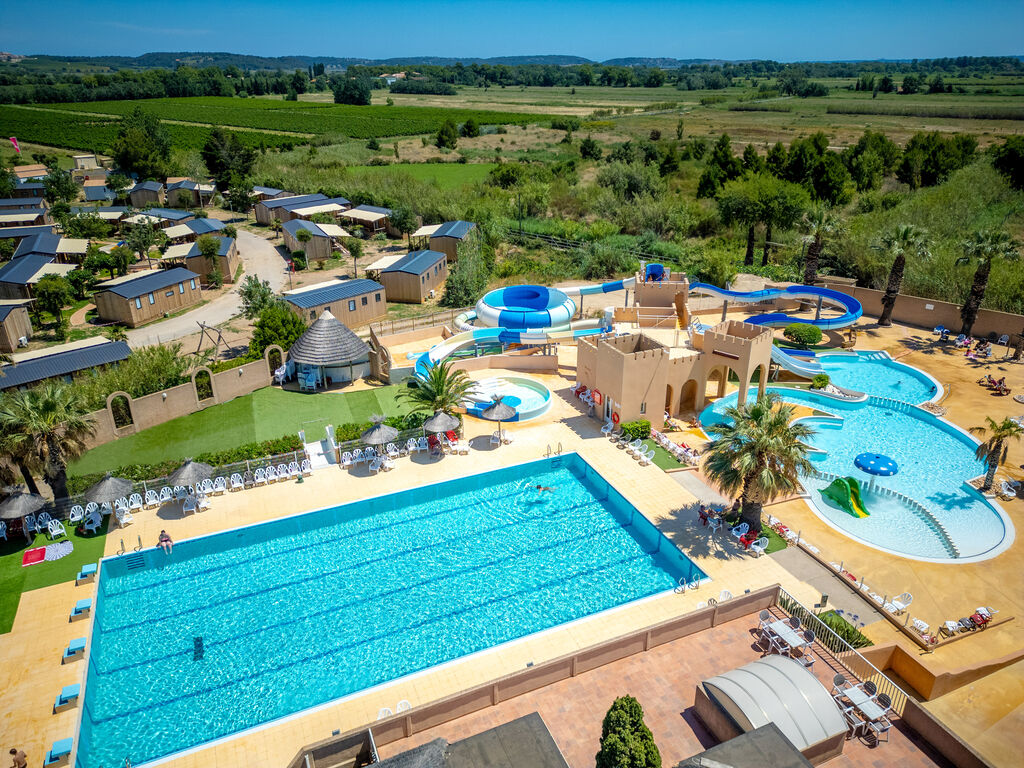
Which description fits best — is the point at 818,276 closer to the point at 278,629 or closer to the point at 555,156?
the point at 278,629

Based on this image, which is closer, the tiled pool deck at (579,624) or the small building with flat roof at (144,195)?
the tiled pool deck at (579,624)

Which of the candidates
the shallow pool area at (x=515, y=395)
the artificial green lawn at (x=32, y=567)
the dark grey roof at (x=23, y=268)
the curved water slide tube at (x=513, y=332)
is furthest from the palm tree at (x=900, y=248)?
the dark grey roof at (x=23, y=268)

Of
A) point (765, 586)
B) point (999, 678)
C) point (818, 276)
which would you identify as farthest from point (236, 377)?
point (818, 276)

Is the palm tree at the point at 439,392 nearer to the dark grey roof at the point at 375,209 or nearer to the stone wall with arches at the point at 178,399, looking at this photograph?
the stone wall with arches at the point at 178,399

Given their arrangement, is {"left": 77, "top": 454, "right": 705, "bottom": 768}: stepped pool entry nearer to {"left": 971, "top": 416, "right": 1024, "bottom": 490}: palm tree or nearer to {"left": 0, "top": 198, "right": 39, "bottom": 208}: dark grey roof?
{"left": 971, "top": 416, "right": 1024, "bottom": 490}: palm tree

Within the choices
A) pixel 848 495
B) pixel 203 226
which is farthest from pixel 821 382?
pixel 203 226

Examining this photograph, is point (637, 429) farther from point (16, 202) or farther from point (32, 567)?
point (16, 202)
